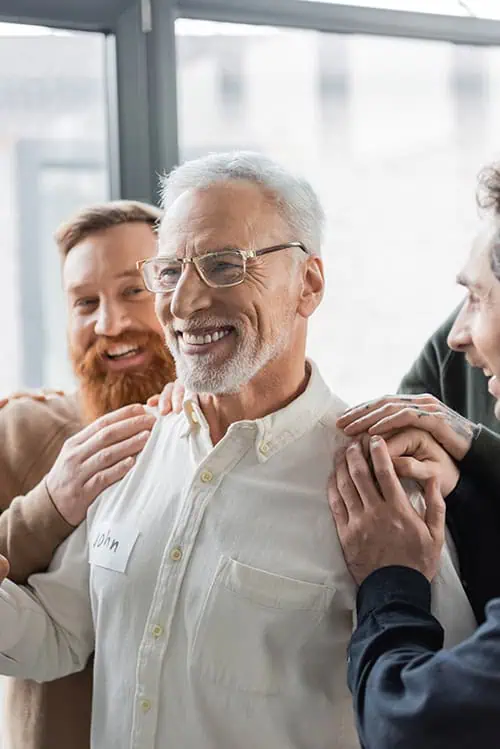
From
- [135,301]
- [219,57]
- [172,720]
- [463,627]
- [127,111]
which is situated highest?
[219,57]

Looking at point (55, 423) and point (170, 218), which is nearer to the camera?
point (170, 218)

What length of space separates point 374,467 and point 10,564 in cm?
74

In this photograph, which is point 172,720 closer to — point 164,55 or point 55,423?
point 55,423

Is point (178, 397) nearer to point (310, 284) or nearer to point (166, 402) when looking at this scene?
point (166, 402)

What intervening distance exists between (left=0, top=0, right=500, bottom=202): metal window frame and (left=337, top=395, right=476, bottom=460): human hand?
115 centimetres

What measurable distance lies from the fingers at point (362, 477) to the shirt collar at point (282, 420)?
0.13 metres

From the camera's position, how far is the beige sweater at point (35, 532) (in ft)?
6.09

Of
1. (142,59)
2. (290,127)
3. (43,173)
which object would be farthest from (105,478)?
(290,127)

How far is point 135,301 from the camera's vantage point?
221 cm

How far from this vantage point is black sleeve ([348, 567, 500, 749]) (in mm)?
1286

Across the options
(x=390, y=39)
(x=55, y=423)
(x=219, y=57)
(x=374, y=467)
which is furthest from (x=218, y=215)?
(x=390, y=39)

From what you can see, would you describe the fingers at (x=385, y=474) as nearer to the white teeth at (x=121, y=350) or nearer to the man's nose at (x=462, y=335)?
the man's nose at (x=462, y=335)

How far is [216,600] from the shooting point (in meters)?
1.63

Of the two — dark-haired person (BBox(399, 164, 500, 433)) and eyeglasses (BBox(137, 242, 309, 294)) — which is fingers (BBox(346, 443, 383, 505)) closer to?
eyeglasses (BBox(137, 242, 309, 294))
